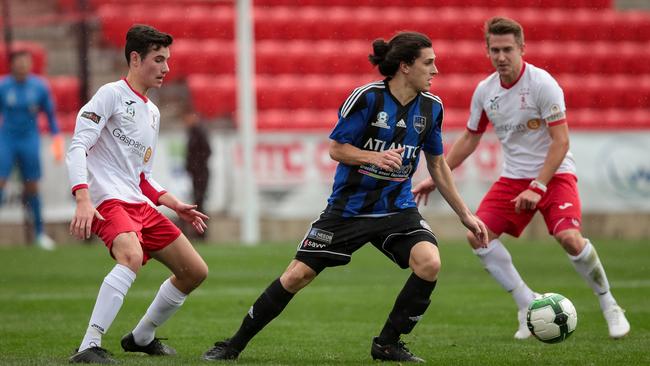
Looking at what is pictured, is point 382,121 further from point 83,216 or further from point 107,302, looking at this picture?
point 107,302

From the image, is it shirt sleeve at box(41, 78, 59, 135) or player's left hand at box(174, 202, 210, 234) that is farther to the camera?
shirt sleeve at box(41, 78, 59, 135)

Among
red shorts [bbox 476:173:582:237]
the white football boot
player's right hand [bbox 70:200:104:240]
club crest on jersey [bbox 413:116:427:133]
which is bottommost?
the white football boot

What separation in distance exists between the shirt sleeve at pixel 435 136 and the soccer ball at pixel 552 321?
1.21m

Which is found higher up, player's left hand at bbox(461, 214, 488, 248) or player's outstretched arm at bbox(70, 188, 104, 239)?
player's outstretched arm at bbox(70, 188, 104, 239)

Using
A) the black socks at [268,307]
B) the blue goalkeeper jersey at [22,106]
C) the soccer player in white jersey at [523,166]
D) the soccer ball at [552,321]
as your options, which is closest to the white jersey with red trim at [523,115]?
the soccer player in white jersey at [523,166]

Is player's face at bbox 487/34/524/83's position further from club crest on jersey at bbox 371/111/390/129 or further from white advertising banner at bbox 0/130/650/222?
white advertising banner at bbox 0/130/650/222

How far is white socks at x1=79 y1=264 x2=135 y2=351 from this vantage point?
19.7 ft

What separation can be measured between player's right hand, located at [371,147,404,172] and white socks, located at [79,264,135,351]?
1.54m

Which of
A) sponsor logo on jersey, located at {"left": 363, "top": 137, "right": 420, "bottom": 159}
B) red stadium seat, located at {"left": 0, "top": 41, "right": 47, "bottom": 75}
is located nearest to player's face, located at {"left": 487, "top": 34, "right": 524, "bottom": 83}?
sponsor logo on jersey, located at {"left": 363, "top": 137, "right": 420, "bottom": 159}

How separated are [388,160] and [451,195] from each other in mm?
749

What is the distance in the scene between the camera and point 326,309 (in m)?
9.42

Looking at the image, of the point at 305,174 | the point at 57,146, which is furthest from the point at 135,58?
the point at 305,174

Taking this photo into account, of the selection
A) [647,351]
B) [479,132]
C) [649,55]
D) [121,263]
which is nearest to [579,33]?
[649,55]

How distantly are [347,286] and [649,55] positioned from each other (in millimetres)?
12264
